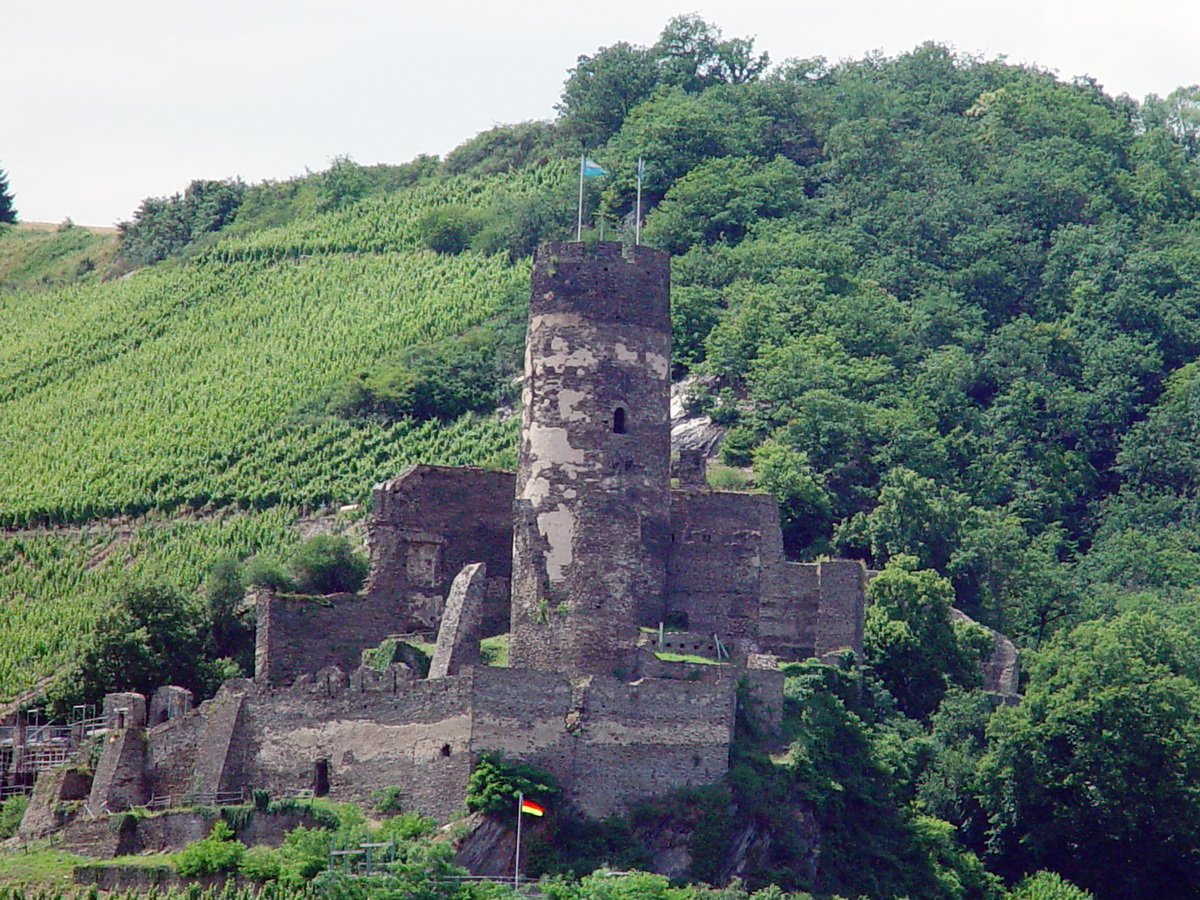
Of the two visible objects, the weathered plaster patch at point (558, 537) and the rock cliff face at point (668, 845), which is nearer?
the rock cliff face at point (668, 845)

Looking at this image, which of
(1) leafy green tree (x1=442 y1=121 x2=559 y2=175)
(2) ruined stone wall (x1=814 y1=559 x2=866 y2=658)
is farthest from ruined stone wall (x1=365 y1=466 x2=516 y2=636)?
(1) leafy green tree (x1=442 y1=121 x2=559 y2=175)

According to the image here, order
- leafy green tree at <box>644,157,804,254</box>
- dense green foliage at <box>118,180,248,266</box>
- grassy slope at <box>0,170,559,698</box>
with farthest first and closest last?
dense green foliage at <box>118,180,248,266</box>
leafy green tree at <box>644,157,804,254</box>
grassy slope at <box>0,170,559,698</box>

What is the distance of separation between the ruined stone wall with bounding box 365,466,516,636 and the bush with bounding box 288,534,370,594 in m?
2.83

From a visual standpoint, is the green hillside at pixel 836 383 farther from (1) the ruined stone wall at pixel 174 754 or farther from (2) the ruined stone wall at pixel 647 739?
(1) the ruined stone wall at pixel 174 754

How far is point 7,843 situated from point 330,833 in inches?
340

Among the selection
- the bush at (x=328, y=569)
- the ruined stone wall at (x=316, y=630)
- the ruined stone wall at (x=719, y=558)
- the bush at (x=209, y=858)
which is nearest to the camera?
the bush at (x=209, y=858)

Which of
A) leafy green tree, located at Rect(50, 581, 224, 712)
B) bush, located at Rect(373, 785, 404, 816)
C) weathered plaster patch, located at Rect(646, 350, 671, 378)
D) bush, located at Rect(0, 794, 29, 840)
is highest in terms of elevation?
weathered plaster patch, located at Rect(646, 350, 671, 378)

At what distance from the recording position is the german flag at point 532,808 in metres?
51.0

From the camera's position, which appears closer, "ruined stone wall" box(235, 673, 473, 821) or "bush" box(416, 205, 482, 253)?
"ruined stone wall" box(235, 673, 473, 821)

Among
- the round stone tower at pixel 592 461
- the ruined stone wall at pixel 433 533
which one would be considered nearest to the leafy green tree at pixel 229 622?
the ruined stone wall at pixel 433 533

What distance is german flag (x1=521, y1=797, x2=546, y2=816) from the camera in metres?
51.0

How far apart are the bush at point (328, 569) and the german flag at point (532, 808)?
11.9 meters

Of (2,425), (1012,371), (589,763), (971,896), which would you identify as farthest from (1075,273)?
(589,763)

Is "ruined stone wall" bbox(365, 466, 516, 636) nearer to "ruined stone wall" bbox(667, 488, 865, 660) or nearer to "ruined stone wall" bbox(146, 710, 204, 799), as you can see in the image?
"ruined stone wall" bbox(667, 488, 865, 660)
